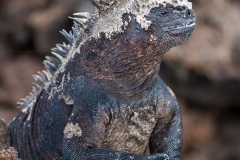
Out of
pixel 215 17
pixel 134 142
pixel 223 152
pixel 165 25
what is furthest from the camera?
pixel 223 152

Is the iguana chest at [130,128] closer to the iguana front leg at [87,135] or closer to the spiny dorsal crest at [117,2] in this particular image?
the iguana front leg at [87,135]

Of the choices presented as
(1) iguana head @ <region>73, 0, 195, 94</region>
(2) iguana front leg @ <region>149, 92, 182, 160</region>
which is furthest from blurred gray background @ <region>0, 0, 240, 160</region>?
(1) iguana head @ <region>73, 0, 195, 94</region>

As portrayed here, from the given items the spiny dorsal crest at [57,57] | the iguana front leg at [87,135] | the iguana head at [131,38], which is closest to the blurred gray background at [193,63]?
the spiny dorsal crest at [57,57]

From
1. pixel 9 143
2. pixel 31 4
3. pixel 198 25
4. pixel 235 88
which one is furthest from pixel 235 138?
pixel 9 143

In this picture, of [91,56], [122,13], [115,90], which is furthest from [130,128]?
[122,13]

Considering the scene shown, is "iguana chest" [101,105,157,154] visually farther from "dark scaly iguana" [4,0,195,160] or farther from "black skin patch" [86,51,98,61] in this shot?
"black skin patch" [86,51,98,61]

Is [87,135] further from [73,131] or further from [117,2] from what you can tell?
[117,2]

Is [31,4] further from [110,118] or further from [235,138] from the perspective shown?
[110,118]

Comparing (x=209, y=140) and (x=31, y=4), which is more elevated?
(x=31, y=4)
